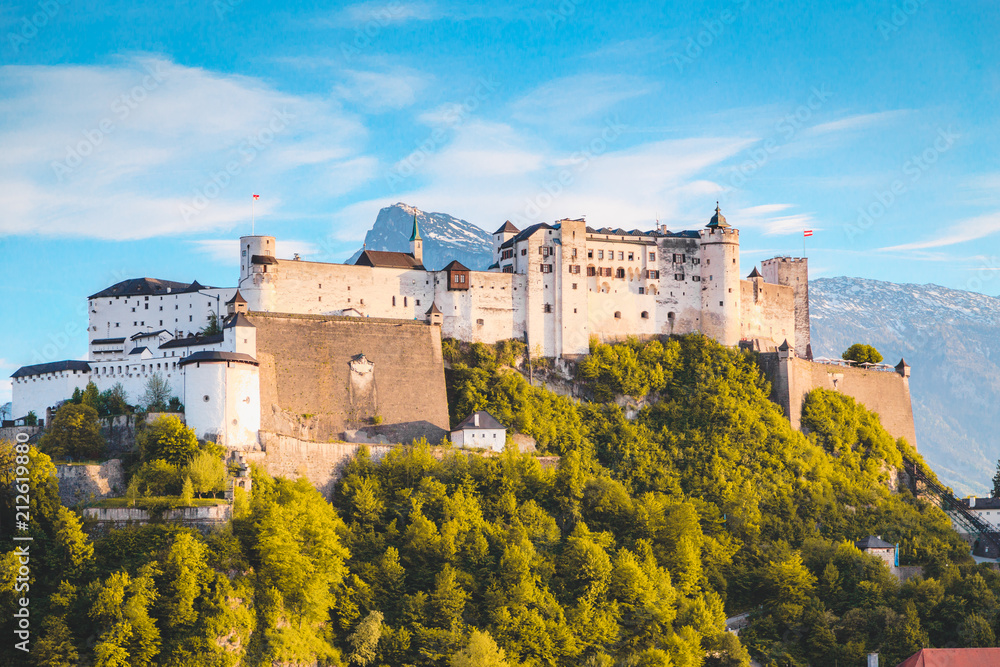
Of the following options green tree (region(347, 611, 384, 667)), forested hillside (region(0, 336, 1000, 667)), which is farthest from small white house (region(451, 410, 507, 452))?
green tree (region(347, 611, 384, 667))

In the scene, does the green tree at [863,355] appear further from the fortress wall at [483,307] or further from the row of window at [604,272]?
the fortress wall at [483,307]

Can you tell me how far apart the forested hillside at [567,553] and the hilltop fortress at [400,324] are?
2293 mm

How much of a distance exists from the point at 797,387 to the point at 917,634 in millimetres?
21040

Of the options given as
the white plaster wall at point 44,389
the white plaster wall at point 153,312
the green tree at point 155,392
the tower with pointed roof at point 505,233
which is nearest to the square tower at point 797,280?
the tower with pointed roof at point 505,233

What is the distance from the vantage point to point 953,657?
5544 centimetres

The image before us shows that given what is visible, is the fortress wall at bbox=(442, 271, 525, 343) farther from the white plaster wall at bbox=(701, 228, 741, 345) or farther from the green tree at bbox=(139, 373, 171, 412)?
the green tree at bbox=(139, 373, 171, 412)

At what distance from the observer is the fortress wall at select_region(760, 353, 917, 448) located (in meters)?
74.8

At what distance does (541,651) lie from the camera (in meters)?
51.9

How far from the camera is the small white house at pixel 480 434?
62.5m

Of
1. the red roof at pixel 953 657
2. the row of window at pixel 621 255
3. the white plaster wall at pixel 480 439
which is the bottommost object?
the red roof at pixel 953 657

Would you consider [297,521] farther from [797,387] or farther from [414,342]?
[797,387]

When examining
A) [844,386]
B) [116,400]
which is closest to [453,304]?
[116,400]

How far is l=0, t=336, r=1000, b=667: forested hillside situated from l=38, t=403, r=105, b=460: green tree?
15.2ft

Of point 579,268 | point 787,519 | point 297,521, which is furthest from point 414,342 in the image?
point 787,519
